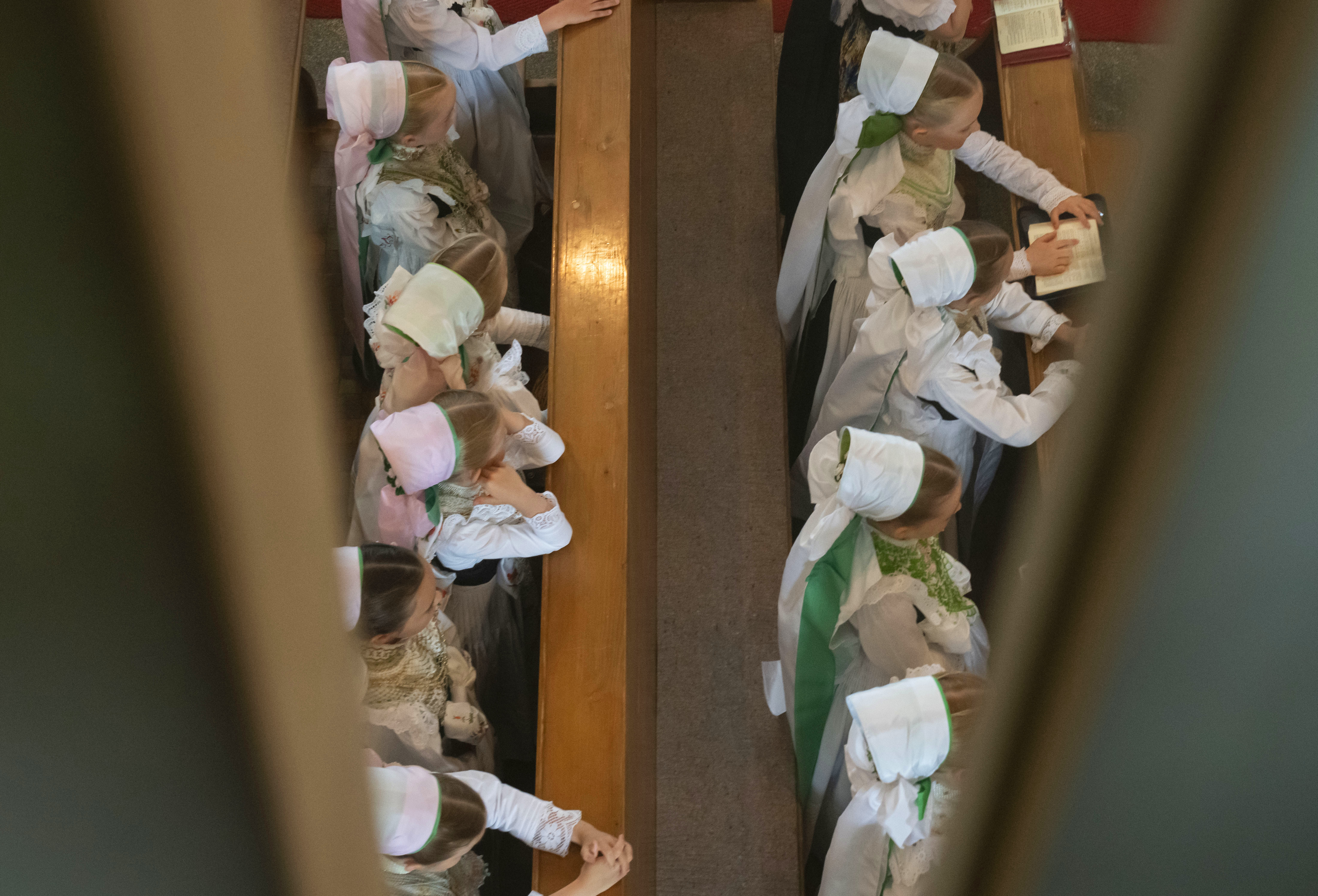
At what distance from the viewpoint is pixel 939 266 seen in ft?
6.89

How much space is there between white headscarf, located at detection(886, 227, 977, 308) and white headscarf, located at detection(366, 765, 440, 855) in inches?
53.4

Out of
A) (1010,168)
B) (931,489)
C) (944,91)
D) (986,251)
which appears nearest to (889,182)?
(944,91)

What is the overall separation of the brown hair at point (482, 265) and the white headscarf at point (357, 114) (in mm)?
402

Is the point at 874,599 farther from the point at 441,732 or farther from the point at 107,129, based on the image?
the point at 107,129

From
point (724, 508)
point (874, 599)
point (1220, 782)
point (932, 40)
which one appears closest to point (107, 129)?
point (1220, 782)

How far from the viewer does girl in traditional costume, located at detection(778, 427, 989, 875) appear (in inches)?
75.7

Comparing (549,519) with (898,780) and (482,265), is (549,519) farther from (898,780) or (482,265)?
(898,780)

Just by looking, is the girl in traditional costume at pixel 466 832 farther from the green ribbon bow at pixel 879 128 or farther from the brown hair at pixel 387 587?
the green ribbon bow at pixel 879 128

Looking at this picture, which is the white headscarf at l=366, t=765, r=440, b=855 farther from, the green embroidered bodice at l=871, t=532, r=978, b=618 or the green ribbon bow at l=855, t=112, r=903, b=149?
the green ribbon bow at l=855, t=112, r=903, b=149

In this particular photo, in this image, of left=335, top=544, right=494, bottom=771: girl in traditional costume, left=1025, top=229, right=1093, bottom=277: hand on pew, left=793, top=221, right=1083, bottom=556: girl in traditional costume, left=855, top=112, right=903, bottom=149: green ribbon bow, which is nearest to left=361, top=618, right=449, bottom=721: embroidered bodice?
left=335, top=544, right=494, bottom=771: girl in traditional costume

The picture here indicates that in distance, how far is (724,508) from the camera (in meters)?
2.91

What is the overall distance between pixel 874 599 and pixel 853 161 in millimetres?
1139

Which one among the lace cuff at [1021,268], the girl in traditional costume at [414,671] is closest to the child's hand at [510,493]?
the girl in traditional costume at [414,671]

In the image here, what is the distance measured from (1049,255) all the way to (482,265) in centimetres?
134
